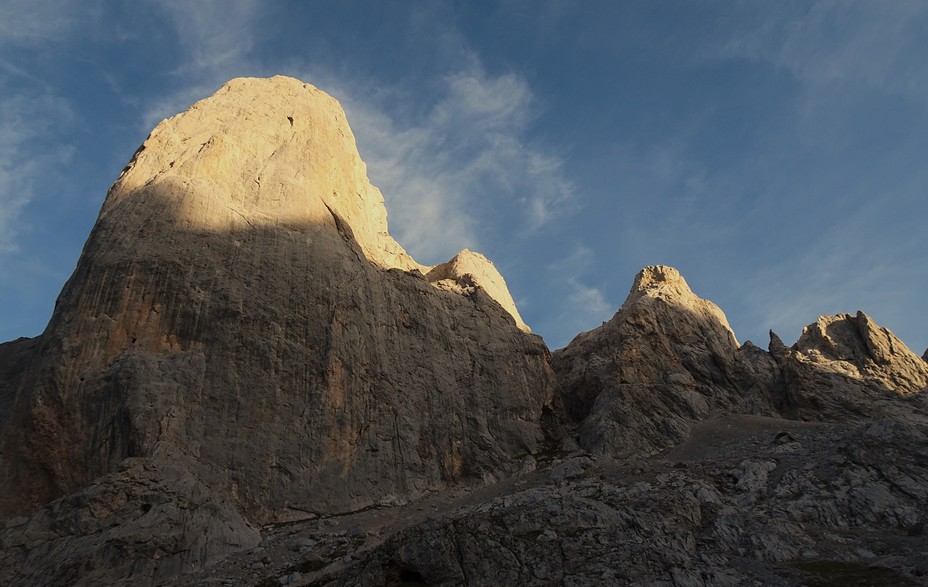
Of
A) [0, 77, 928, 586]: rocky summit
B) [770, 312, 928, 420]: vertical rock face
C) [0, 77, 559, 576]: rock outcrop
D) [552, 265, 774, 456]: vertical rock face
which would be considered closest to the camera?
[0, 77, 928, 586]: rocky summit

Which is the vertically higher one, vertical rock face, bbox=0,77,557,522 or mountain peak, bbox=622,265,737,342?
mountain peak, bbox=622,265,737,342

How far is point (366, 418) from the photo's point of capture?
170 feet

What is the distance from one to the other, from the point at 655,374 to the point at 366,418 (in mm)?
28459

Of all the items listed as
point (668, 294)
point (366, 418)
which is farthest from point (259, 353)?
point (668, 294)

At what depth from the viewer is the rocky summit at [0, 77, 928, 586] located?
3244cm

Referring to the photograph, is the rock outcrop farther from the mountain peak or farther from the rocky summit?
the mountain peak

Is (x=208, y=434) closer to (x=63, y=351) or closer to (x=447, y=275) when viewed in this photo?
(x=63, y=351)

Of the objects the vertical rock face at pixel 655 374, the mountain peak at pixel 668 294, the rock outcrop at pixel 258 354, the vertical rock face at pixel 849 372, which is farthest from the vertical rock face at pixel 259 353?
the vertical rock face at pixel 849 372

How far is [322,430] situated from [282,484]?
495 cm

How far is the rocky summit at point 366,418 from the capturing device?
32.4 metres

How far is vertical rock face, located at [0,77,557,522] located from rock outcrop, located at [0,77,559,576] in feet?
0.45

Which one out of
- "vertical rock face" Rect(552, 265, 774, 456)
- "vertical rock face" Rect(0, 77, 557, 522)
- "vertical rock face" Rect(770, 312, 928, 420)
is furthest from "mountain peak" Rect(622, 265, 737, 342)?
"vertical rock face" Rect(0, 77, 557, 522)

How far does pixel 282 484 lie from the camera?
4453cm

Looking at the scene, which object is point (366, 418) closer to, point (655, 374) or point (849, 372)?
point (655, 374)
